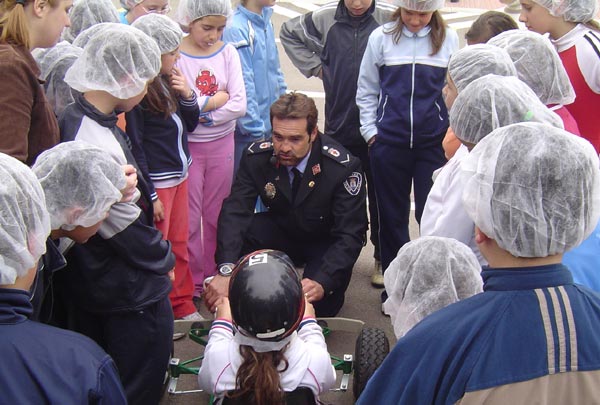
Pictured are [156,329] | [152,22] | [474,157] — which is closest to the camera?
[474,157]

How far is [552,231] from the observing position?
5.80 feet

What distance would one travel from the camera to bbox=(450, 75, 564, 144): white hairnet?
300cm

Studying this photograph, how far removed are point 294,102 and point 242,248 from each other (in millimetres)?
947

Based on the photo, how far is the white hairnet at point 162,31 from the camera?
4055 millimetres

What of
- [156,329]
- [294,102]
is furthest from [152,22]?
[156,329]

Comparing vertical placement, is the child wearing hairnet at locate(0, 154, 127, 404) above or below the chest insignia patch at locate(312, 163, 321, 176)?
above

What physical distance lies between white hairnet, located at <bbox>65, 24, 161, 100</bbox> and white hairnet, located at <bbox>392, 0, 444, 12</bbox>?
1719 mm

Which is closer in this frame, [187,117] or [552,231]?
[552,231]

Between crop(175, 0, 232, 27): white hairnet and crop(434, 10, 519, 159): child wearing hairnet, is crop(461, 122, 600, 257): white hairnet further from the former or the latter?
crop(175, 0, 232, 27): white hairnet

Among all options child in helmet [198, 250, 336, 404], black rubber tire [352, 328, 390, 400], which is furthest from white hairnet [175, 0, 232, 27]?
black rubber tire [352, 328, 390, 400]

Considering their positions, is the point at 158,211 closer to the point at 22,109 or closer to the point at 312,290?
the point at 312,290

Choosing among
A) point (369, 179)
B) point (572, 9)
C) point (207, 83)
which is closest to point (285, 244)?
point (369, 179)

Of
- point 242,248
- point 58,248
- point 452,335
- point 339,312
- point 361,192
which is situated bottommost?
point 339,312

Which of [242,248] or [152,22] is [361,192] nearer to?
[242,248]
